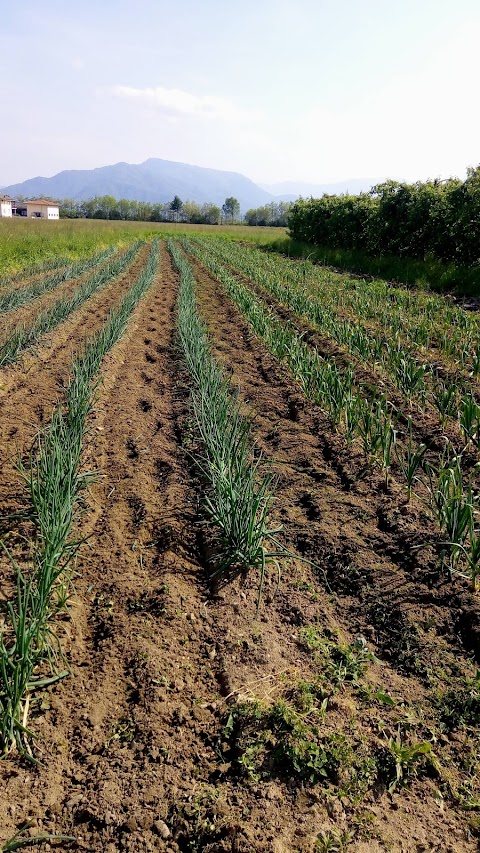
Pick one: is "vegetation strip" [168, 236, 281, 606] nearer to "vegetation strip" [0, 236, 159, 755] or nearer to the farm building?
"vegetation strip" [0, 236, 159, 755]

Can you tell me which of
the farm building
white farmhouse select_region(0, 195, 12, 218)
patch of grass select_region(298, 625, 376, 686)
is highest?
the farm building

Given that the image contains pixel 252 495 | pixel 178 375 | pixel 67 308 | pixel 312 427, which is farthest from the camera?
pixel 67 308

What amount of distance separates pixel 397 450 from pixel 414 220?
32.7 ft

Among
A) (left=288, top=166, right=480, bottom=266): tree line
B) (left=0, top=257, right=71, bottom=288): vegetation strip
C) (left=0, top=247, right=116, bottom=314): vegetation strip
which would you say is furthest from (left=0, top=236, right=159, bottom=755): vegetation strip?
(left=288, top=166, right=480, bottom=266): tree line

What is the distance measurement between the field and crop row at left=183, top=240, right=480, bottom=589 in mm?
25

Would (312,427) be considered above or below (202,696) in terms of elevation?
above

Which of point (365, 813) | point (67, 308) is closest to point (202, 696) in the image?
point (365, 813)

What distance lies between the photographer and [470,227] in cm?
1011

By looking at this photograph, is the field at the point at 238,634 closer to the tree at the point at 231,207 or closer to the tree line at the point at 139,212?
the tree line at the point at 139,212

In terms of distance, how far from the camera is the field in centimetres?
149

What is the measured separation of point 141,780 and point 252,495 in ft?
3.81

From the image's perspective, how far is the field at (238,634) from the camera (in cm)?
149

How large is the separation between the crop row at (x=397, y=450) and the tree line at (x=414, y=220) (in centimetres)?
596

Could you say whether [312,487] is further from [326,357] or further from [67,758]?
[326,357]
